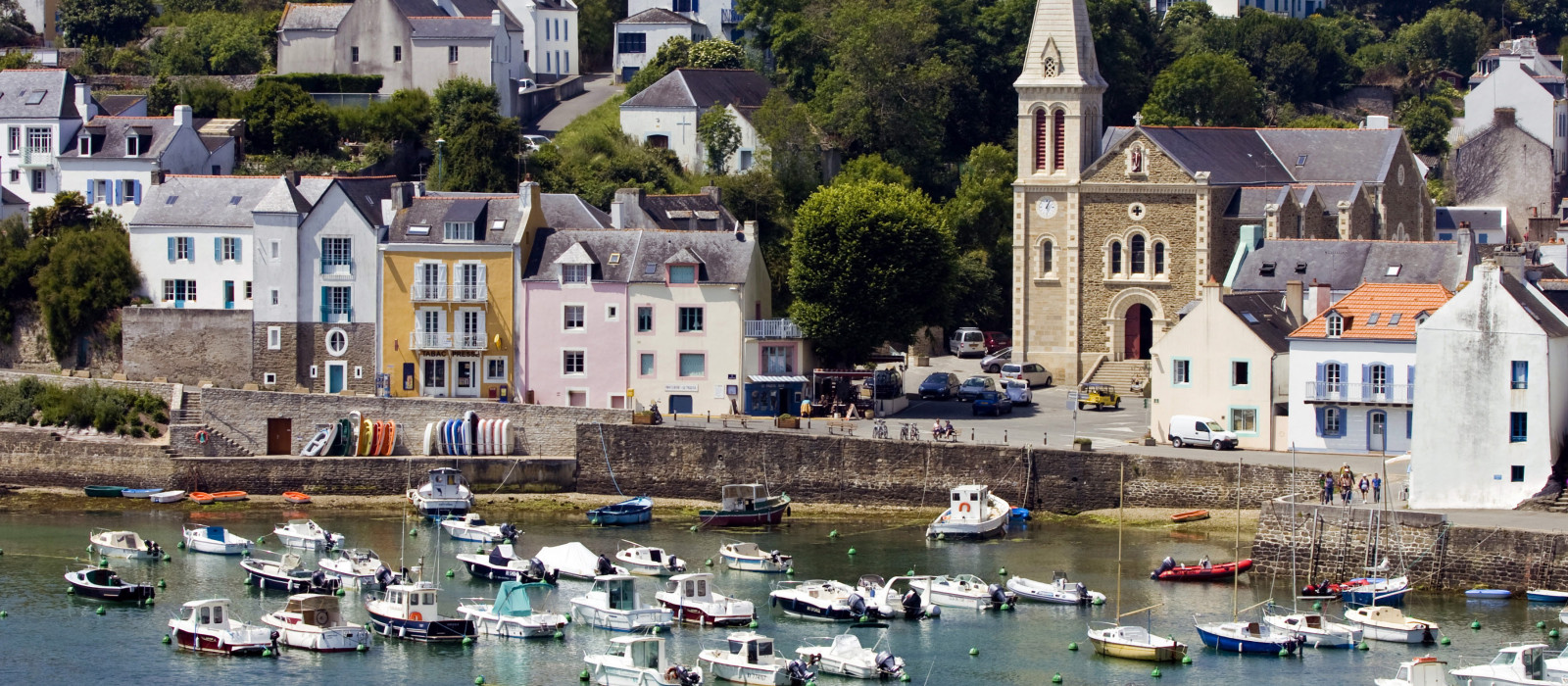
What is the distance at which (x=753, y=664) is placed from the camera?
168 ft

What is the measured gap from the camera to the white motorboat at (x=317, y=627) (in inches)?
2142

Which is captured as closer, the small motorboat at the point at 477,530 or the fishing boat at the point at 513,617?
the fishing boat at the point at 513,617

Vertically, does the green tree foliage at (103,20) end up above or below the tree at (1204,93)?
above

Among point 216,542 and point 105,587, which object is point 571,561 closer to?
point 216,542

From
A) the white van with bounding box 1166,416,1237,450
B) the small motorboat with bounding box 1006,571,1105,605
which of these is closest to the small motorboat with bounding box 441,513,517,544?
the small motorboat with bounding box 1006,571,1105,605

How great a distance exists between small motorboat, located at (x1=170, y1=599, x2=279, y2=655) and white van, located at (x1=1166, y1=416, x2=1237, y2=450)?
2703 cm

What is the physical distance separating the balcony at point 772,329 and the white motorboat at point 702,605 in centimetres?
2026

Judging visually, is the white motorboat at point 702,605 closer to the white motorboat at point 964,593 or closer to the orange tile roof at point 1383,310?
the white motorboat at point 964,593

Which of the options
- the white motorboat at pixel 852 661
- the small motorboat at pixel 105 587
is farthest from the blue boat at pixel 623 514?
the white motorboat at pixel 852 661

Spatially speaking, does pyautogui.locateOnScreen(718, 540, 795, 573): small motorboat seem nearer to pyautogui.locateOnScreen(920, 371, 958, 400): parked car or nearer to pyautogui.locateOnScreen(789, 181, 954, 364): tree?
pyautogui.locateOnScreen(789, 181, 954, 364): tree

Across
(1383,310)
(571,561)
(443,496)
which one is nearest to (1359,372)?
(1383,310)

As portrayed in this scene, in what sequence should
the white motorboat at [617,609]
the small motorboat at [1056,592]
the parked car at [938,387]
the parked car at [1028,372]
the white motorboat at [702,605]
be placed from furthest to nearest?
the parked car at [1028,372]
the parked car at [938,387]
the small motorboat at [1056,592]
the white motorboat at [702,605]
the white motorboat at [617,609]

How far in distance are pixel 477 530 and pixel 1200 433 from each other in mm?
19758

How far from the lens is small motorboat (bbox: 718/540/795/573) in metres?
62.3
